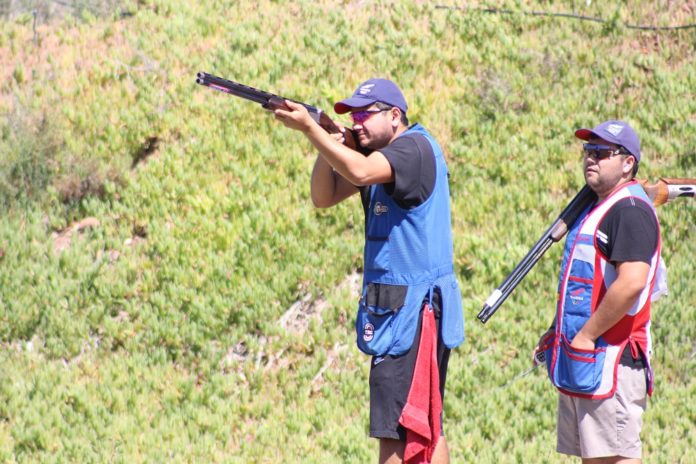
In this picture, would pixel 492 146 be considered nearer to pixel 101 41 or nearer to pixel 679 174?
pixel 679 174

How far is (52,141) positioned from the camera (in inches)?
406

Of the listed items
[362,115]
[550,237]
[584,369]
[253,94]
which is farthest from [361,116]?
[584,369]

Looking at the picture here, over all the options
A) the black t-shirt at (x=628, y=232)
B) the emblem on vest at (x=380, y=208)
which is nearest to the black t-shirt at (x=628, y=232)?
the black t-shirt at (x=628, y=232)

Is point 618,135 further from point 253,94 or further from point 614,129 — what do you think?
point 253,94

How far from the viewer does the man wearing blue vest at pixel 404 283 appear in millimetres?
4836

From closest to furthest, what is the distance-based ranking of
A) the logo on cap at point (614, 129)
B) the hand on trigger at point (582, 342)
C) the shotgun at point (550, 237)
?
1. the hand on trigger at point (582, 342)
2. the logo on cap at point (614, 129)
3. the shotgun at point (550, 237)

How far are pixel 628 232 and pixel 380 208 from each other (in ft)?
3.96

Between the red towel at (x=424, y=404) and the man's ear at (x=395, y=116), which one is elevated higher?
the man's ear at (x=395, y=116)

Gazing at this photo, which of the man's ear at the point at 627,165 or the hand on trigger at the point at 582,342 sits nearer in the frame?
the hand on trigger at the point at 582,342

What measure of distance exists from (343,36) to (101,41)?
302 centimetres

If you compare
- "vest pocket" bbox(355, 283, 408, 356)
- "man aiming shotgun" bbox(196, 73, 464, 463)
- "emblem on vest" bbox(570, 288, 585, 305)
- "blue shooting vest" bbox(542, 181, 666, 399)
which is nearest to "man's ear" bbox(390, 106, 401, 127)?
"man aiming shotgun" bbox(196, 73, 464, 463)

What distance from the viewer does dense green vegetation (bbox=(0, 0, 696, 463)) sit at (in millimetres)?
7363

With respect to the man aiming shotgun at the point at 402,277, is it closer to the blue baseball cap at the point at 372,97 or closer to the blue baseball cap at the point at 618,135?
the blue baseball cap at the point at 372,97

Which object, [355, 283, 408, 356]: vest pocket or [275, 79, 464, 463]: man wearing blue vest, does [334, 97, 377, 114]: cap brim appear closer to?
[275, 79, 464, 463]: man wearing blue vest
